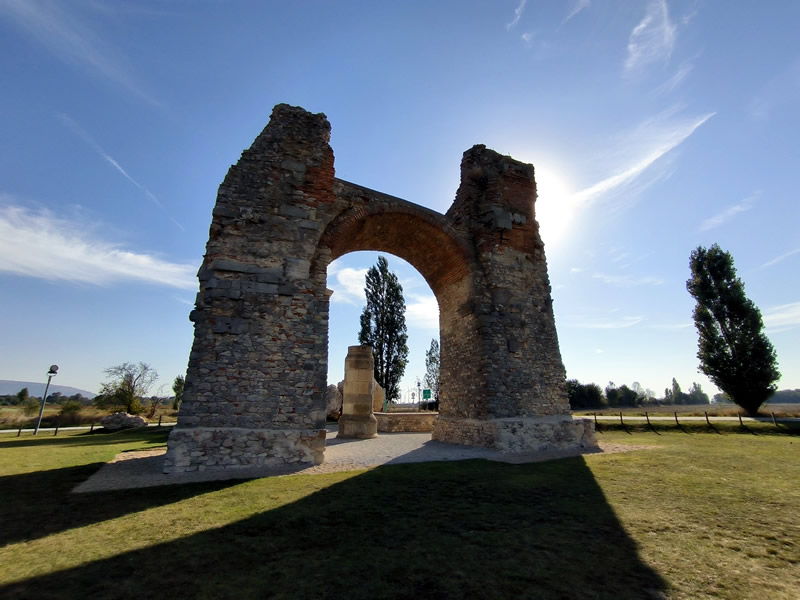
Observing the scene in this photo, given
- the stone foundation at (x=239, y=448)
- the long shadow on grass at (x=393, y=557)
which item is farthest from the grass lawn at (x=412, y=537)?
the stone foundation at (x=239, y=448)

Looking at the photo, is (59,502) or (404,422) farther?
(404,422)

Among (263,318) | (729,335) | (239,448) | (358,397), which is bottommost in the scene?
(239,448)

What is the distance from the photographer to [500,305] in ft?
39.8

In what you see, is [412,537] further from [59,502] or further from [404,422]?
[404,422]

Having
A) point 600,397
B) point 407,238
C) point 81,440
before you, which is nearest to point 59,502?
point 407,238

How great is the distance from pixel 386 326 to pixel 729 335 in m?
24.4

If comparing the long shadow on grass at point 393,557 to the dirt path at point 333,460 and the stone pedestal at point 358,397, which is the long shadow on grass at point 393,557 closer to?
the dirt path at point 333,460

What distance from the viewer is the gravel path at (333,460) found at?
6.90m

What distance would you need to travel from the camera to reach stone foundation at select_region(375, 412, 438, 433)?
1705 cm

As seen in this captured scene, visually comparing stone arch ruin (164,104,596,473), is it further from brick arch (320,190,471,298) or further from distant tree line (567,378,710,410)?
distant tree line (567,378,710,410)

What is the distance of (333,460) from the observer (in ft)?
29.7

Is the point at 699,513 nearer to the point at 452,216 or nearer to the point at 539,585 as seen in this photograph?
the point at 539,585

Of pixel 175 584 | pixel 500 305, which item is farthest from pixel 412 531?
pixel 500 305

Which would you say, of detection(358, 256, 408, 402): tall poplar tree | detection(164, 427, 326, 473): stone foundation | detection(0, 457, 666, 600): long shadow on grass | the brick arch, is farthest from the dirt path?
detection(358, 256, 408, 402): tall poplar tree
